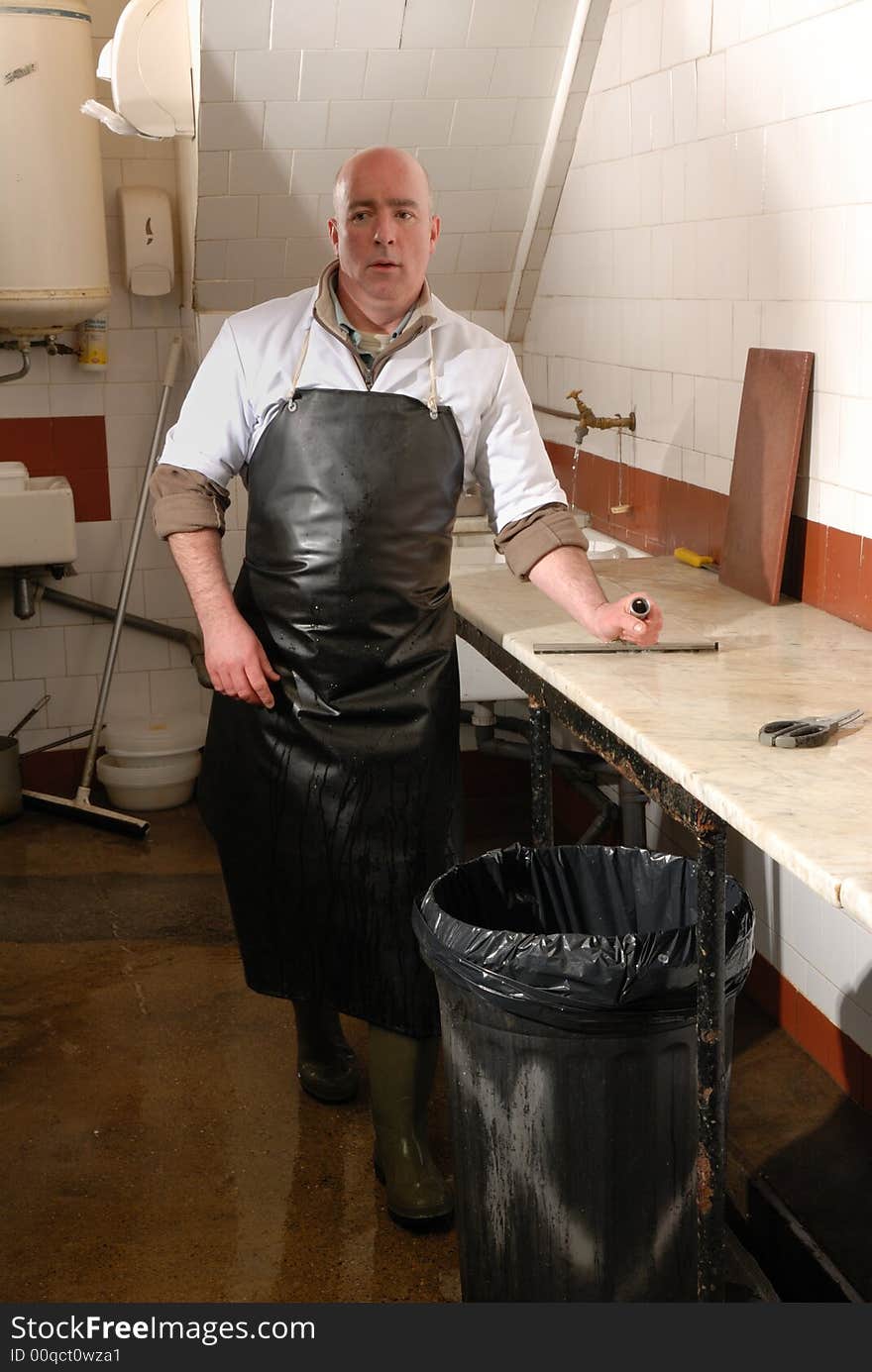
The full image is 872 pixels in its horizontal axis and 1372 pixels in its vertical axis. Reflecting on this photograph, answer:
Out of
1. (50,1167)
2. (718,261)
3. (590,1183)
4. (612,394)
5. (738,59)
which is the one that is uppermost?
(738,59)

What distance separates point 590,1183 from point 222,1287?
743mm

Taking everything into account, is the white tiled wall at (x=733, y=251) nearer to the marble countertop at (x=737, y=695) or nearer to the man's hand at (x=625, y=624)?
the marble countertop at (x=737, y=695)

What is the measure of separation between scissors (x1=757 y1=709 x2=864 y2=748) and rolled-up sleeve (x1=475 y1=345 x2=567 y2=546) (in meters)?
0.80

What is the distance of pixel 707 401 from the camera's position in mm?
3379

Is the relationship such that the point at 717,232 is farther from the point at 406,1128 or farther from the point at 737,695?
the point at 406,1128

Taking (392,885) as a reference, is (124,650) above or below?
below

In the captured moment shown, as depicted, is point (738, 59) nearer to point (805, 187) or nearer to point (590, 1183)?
point (805, 187)

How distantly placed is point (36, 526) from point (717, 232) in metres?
2.28

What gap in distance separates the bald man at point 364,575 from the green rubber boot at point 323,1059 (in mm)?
303

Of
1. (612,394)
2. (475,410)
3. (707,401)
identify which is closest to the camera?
(475,410)

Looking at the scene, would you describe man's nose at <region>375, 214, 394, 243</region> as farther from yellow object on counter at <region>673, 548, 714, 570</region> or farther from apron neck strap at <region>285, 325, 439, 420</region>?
yellow object on counter at <region>673, 548, 714, 570</region>

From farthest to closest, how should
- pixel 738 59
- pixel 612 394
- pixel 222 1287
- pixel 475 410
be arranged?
pixel 612 394, pixel 738 59, pixel 475 410, pixel 222 1287

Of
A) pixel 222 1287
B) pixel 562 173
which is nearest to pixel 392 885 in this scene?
pixel 222 1287

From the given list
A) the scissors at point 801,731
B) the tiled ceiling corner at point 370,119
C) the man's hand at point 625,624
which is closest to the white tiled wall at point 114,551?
the tiled ceiling corner at point 370,119
